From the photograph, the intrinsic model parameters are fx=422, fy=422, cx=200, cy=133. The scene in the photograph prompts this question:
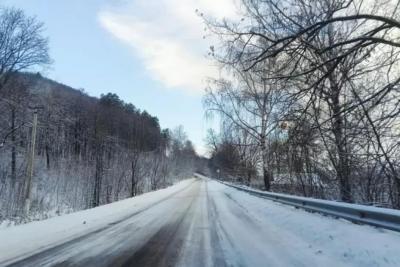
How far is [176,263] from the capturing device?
7199 millimetres

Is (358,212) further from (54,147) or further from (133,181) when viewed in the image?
(54,147)

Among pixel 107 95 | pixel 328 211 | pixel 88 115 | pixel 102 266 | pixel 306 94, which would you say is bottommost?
pixel 102 266

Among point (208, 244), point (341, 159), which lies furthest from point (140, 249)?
point (341, 159)

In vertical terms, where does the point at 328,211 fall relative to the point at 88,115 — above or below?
below

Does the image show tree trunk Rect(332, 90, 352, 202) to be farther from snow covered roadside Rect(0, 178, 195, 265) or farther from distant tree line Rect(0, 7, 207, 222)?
distant tree line Rect(0, 7, 207, 222)

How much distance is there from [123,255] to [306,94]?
211 inches

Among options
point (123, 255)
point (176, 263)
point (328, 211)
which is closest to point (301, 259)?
point (176, 263)

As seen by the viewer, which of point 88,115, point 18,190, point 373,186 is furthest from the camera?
point 88,115

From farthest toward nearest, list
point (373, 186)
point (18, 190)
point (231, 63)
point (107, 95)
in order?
1. point (107, 95)
2. point (18, 190)
3. point (373, 186)
4. point (231, 63)

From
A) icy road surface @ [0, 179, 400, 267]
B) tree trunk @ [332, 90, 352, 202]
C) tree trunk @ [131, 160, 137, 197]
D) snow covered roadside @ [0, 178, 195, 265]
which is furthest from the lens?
tree trunk @ [131, 160, 137, 197]

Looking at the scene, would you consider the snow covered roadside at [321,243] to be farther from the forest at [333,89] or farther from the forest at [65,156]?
the forest at [65,156]

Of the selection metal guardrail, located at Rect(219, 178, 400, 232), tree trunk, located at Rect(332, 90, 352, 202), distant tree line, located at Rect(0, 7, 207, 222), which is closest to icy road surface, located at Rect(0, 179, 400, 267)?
metal guardrail, located at Rect(219, 178, 400, 232)

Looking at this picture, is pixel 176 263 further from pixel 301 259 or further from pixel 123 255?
pixel 301 259

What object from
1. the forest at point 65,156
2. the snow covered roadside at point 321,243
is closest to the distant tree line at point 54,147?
the forest at point 65,156
